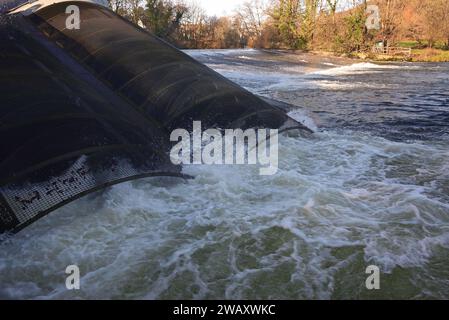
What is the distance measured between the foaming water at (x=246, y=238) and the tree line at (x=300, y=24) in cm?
3806

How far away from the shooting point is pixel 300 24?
5191 cm

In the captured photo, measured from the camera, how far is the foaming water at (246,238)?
4.25 metres

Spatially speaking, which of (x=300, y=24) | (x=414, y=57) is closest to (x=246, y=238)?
(x=414, y=57)

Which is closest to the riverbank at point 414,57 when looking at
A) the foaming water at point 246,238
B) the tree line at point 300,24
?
the tree line at point 300,24

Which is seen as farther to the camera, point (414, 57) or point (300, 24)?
point (300, 24)

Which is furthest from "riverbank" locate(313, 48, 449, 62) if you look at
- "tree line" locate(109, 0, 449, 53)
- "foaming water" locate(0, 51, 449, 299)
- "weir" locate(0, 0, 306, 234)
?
"foaming water" locate(0, 51, 449, 299)

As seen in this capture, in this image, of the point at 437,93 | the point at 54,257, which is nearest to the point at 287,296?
the point at 54,257

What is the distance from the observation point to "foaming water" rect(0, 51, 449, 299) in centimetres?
425

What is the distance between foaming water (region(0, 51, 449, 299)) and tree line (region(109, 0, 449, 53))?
38.1m

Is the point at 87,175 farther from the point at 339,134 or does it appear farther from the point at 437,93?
the point at 437,93

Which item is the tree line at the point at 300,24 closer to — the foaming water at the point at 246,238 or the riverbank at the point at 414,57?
the riverbank at the point at 414,57

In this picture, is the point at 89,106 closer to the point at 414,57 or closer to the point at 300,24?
the point at 414,57

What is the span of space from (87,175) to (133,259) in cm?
A: 144

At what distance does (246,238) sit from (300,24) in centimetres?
5168
